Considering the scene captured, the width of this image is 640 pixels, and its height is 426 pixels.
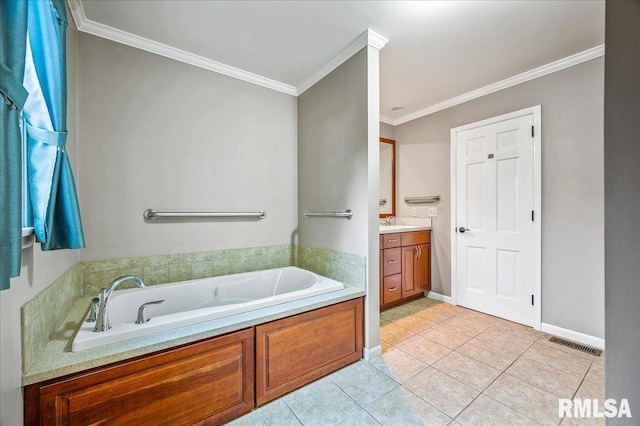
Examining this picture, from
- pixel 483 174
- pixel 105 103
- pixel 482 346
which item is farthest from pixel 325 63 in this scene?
pixel 482 346

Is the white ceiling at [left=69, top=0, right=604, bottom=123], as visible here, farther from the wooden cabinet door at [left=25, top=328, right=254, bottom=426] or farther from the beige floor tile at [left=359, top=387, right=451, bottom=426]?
the beige floor tile at [left=359, top=387, right=451, bottom=426]

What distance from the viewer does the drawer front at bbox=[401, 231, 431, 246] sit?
3010 mm

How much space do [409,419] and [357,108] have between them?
2.02 meters

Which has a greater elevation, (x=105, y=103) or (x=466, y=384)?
(x=105, y=103)

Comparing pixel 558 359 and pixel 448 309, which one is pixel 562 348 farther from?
pixel 448 309

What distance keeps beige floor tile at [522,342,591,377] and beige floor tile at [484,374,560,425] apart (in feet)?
1.29

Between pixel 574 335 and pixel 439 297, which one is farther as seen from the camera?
pixel 439 297

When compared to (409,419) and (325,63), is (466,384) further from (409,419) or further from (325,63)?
(325,63)

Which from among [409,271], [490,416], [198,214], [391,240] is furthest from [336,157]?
[490,416]

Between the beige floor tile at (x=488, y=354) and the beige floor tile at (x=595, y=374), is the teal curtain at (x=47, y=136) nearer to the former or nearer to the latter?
the beige floor tile at (x=488, y=354)

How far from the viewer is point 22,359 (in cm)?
98

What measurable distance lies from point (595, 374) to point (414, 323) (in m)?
1.23

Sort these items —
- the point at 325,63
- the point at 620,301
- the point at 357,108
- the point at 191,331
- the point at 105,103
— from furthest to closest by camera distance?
the point at 325,63 < the point at 357,108 < the point at 105,103 < the point at 191,331 < the point at 620,301

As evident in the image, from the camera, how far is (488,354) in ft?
6.72
